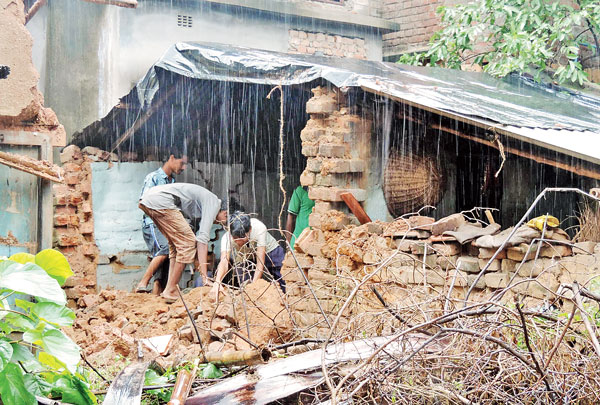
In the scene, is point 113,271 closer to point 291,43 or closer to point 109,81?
point 109,81

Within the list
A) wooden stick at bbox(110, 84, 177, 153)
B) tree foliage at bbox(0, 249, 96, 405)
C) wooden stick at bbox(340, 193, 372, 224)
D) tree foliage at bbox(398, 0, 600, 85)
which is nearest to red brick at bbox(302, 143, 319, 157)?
wooden stick at bbox(340, 193, 372, 224)

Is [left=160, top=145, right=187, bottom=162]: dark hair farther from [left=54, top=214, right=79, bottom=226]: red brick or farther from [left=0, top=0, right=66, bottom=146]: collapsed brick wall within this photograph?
[left=0, top=0, right=66, bottom=146]: collapsed brick wall

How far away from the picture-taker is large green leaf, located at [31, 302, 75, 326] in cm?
261

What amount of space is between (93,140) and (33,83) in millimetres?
4222

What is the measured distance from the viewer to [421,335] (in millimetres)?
3330

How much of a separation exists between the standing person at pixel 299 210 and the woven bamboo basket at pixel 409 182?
1514 mm

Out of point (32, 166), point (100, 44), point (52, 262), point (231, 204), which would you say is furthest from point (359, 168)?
point (100, 44)

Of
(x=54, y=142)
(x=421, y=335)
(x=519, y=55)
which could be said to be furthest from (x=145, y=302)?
(x=519, y=55)

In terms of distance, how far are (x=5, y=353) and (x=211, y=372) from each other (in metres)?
1.12

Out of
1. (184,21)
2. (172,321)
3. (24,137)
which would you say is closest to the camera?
(24,137)

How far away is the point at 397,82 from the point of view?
6629mm

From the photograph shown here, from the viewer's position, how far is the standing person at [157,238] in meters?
8.66

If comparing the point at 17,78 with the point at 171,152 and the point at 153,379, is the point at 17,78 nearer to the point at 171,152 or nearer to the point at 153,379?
the point at 153,379

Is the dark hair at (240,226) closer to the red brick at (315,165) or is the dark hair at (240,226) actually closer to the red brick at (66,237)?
the red brick at (315,165)
